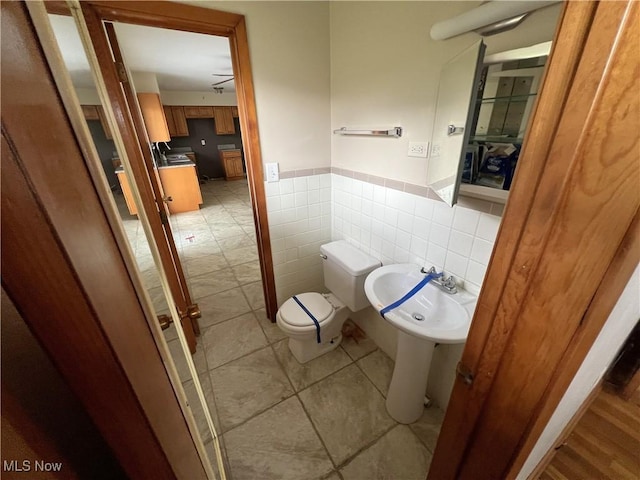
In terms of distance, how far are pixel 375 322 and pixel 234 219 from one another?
3275 millimetres

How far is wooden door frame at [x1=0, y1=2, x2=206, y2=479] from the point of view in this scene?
225mm

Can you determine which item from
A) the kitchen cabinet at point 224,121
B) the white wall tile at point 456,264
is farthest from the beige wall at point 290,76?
the kitchen cabinet at point 224,121

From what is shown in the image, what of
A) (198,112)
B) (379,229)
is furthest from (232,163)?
(379,229)

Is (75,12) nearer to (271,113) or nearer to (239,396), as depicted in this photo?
(271,113)

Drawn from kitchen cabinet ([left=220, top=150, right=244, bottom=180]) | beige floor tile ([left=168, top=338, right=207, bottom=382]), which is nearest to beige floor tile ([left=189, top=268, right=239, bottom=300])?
beige floor tile ([left=168, top=338, right=207, bottom=382])

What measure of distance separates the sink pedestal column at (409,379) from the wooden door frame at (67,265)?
1.14m

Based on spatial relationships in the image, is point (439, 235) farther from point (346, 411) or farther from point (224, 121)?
point (224, 121)

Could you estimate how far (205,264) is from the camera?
3039mm

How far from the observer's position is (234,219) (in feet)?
14.5

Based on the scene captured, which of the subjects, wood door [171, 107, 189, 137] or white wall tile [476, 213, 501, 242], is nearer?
white wall tile [476, 213, 501, 242]

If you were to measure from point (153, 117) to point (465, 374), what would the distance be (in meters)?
4.79

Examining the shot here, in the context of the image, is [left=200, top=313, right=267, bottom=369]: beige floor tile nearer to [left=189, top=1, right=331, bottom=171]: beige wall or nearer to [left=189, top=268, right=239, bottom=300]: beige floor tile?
[left=189, top=268, right=239, bottom=300]: beige floor tile

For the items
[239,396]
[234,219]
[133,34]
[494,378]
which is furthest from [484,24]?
[234,219]

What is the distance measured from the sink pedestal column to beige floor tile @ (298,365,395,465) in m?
0.10
